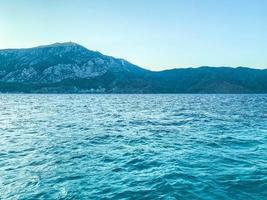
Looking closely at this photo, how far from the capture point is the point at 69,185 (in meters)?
15.7

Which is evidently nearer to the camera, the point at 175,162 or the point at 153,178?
the point at 153,178

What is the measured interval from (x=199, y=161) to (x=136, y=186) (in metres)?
7.18

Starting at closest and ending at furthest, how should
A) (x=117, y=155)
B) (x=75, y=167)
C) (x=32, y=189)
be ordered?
1. (x=32, y=189)
2. (x=75, y=167)
3. (x=117, y=155)

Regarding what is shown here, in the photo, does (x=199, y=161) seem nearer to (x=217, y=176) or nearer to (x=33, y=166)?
(x=217, y=176)

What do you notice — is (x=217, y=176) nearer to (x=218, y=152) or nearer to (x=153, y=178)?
(x=153, y=178)

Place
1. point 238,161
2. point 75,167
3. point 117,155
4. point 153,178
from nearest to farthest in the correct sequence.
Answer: point 153,178
point 75,167
point 238,161
point 117,155

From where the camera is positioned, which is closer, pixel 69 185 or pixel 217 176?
pixel 69 185

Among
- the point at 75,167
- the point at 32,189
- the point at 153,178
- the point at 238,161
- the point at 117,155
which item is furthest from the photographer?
the point at 117,155

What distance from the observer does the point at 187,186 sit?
15.5m

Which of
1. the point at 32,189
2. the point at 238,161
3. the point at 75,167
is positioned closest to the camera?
the point at 32,189

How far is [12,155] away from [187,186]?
14713 millimetres

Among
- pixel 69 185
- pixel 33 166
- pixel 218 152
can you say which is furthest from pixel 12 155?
pixel 218 152

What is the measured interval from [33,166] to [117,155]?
646 cm

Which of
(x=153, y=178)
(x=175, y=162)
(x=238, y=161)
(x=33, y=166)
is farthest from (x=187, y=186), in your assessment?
(x=33, y=166)
